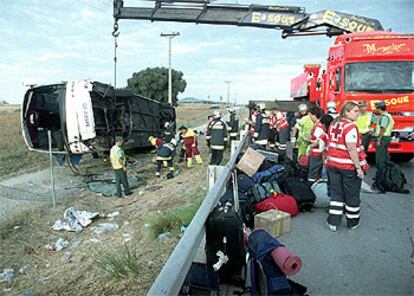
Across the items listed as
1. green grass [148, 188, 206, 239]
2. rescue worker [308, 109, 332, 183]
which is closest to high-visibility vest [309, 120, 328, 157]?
rescue worker [308, 109, 332, 183]

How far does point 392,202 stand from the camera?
4.86 m

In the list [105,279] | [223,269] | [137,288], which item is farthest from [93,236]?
[223,269]

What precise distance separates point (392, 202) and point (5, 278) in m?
5.71

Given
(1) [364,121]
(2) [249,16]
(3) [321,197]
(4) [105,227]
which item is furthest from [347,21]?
(4) [105,227]

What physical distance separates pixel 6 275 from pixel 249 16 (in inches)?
372

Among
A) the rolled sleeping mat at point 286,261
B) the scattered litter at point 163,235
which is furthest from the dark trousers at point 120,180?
the rolled sleeping mat at point 286,261

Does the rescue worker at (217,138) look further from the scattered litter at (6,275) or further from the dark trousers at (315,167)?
the scattered litter at (6,275)

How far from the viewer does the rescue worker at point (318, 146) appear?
17.2 feet

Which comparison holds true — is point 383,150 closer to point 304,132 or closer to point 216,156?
point 304,132

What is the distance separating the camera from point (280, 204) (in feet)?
13.6

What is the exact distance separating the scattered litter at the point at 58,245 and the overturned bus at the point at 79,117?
137 inches

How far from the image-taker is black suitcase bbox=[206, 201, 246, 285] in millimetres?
2588

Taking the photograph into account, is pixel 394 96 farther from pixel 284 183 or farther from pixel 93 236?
pixel 93 236

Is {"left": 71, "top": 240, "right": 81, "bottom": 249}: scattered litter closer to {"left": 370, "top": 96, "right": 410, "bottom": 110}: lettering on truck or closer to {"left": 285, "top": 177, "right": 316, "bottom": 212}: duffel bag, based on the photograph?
{"left": 285, "top": 177, "right": 316, "bottom": 212}: duffel bag
